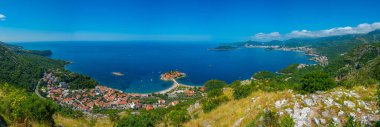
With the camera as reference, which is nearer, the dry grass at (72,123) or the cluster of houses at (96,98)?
the dry grass at (72,123)

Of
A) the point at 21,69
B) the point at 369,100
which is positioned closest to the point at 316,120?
the point at 369,100

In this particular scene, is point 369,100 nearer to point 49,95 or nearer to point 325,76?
point 325,76

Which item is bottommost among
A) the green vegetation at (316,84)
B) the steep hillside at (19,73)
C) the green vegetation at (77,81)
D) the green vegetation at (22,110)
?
the green vegetation at (77,81)

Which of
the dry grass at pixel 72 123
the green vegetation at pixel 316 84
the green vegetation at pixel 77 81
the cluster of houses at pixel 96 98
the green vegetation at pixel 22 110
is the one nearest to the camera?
the green vegetation at pixel 316 84

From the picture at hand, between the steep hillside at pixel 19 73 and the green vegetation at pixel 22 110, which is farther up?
the green vegetation at pixel 22 110

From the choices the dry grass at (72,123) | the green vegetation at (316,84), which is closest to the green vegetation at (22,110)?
the dry grass at (72,123)

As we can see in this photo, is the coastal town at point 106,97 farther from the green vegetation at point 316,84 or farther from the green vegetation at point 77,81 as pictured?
the green vegetation at point 316,84

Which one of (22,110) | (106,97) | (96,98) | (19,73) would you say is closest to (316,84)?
(22,110)
